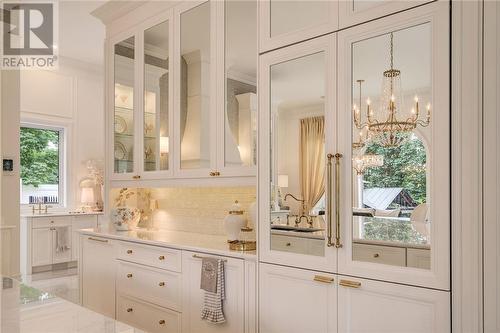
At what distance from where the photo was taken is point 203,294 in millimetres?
2611

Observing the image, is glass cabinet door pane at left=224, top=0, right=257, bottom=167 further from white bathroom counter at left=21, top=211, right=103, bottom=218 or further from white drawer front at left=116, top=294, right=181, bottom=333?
white bathroom counter at left=21, top=211, right=103, bottom=218

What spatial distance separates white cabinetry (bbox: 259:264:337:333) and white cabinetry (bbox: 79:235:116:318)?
5.51 ft

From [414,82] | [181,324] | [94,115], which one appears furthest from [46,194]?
[414,82]

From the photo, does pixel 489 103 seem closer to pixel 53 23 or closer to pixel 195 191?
pixel 195 191

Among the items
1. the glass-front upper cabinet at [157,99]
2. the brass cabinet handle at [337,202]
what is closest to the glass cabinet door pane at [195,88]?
the glass-front upper cabinet at [157,99]

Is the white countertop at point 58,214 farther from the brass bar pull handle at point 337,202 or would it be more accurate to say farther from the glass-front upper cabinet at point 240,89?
the brass bar pull handle at point 337,202

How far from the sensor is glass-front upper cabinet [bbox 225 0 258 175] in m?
2.49

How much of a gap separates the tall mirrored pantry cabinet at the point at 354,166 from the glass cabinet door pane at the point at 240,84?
180 millimetres

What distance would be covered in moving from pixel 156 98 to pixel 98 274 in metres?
1.66

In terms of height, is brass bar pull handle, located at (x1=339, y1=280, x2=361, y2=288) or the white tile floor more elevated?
brass bar pull handle, located at (x1=339, y1=280, x2=361, y2=288)

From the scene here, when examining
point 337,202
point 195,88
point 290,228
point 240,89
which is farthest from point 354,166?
point 195,88

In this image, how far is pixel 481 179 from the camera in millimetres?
1539

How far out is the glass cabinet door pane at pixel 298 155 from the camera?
80.4 inches

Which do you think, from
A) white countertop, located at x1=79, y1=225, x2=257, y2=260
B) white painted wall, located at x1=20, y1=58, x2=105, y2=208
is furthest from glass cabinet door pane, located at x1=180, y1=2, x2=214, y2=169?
white painted wall, located at x1=20, y1=58, x2=105, y2=208
